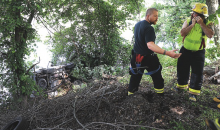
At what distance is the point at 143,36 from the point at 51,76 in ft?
23.3

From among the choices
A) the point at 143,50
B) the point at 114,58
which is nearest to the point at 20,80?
the point at 143,50

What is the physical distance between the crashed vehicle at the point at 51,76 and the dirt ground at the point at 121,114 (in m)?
5.01

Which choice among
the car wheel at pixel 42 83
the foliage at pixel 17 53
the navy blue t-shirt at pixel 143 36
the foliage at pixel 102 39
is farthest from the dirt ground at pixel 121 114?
the foliage at pixel 102 39

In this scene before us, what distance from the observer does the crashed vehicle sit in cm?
809

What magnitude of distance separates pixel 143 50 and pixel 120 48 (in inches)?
274

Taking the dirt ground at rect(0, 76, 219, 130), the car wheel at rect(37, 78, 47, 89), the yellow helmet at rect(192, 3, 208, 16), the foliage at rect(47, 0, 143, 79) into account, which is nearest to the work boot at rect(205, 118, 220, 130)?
the dirt ground at rect(0, 76, 219, 130)

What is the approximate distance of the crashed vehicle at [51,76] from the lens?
8.09m

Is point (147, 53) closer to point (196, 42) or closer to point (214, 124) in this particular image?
point (196, 42)

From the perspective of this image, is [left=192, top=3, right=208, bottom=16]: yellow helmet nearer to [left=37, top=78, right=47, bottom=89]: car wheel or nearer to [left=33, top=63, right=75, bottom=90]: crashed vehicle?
[left=33, top=63, right=75, bottom=90]: crashed vehicle

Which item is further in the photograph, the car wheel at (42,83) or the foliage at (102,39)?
the foliage at (102,39)

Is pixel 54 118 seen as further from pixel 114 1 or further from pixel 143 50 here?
pixel 114 1

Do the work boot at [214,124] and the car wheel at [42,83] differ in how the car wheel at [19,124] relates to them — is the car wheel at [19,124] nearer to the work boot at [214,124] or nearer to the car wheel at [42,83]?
the work boot at [214,124]

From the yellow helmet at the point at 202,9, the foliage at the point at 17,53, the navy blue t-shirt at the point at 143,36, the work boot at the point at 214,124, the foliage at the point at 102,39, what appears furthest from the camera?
the foliage at the point at 102,39

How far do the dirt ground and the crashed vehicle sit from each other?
5009mm
